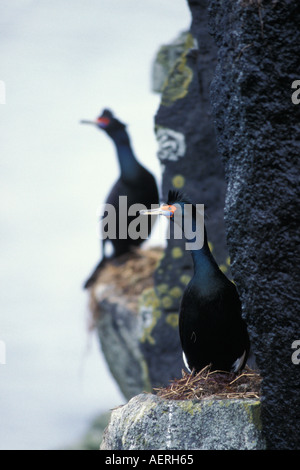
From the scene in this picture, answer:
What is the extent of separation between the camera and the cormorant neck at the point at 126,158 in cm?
727

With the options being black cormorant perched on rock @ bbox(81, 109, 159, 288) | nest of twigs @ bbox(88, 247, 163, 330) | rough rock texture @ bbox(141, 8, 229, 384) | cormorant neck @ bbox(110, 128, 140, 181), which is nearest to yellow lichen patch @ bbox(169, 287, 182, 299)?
rough rock texture @ bbox(141, 8, 229, 384)

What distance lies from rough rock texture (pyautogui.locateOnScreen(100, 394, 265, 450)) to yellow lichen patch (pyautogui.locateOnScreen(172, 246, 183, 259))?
332 cm

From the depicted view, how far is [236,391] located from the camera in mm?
2881

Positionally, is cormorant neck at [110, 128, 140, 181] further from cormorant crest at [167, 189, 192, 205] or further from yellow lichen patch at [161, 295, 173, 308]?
cormorant crest at [167, 189, 192, 205]

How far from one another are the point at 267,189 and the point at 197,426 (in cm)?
95

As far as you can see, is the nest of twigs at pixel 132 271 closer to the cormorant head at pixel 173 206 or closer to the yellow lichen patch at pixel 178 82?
the yellow lichen patch at pixel 178 82

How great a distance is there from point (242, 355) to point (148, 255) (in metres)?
4.50

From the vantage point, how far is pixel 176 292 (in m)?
6.14

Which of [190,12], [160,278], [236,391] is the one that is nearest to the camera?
[236,391]

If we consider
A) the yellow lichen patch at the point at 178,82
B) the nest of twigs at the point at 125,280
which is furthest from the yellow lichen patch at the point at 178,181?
the nest of twigs at the point at 125,280

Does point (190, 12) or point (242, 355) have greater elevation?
point (190, 12)

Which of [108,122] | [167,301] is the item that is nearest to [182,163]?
[167,301]
